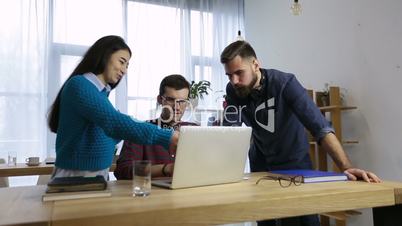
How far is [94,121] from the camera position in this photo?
1.07 m

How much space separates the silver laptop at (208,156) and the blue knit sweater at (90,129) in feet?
0.27

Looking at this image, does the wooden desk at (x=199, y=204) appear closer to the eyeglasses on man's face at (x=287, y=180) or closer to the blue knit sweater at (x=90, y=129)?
the eyeglasses on man's face at (x=287, y=180)

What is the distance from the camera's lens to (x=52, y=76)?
3.64 metres

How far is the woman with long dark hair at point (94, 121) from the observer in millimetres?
1046

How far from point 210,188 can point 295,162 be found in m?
0.68

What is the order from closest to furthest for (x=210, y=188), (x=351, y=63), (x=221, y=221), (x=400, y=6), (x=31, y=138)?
1. (x=221, y=221)
2. (x=210, y=188)
3. (x=400, y=6)
4. (x=351, y=63)
5. (x=31, y=138)

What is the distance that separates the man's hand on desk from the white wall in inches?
57.6

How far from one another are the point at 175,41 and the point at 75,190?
3.43 m

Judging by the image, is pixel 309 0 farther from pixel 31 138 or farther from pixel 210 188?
pixel 31 138

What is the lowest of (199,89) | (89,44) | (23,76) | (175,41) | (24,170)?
(24,170)

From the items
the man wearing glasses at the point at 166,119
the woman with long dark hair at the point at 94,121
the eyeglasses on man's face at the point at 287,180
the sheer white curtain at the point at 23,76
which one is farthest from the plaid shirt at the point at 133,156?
the sheer white curtain at the point at 23,76

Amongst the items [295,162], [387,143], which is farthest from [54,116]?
[387,143]

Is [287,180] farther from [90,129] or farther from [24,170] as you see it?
[24,170]

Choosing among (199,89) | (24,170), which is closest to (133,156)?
(24,170)
